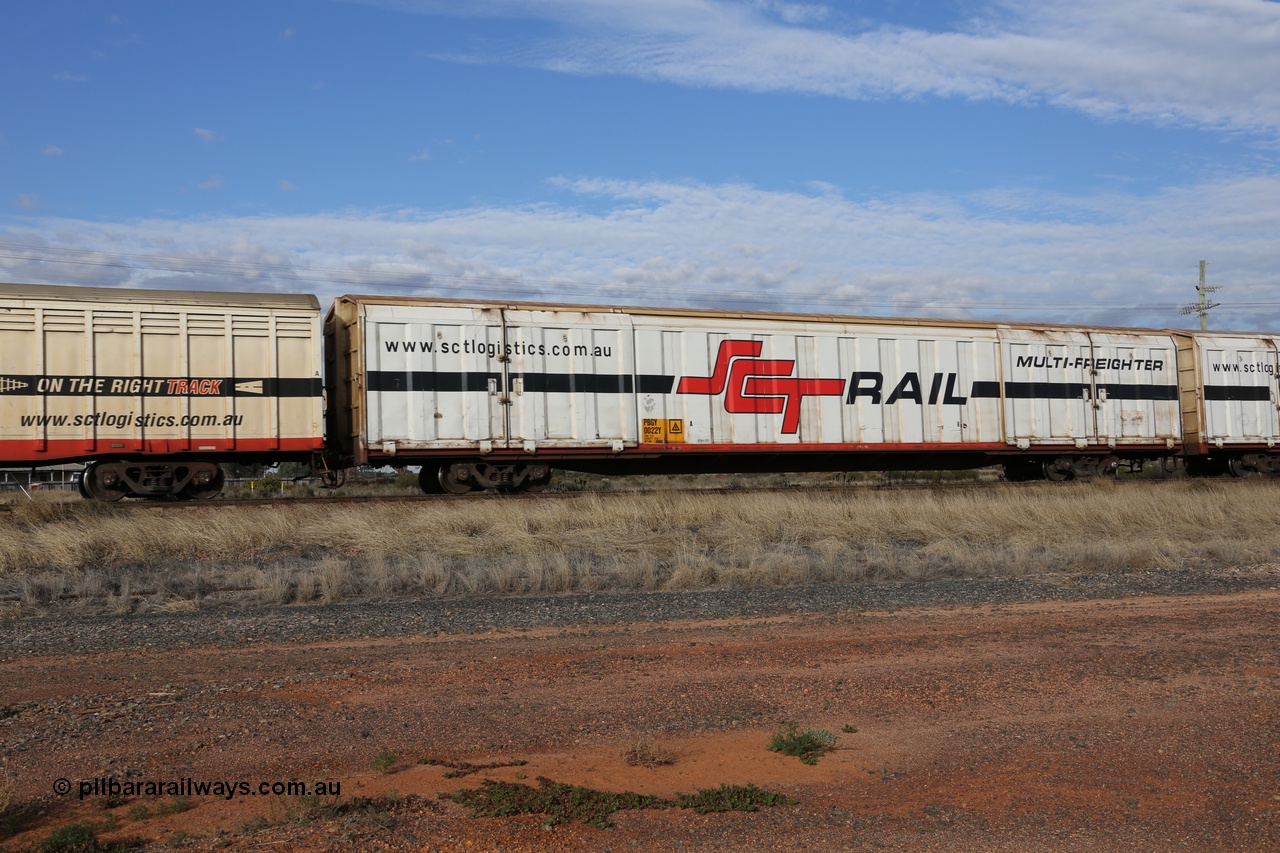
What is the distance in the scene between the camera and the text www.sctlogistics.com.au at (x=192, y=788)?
12.9ft

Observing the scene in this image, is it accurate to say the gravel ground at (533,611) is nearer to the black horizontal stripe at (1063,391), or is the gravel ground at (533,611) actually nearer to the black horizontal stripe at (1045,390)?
the black horizontal stripe at (1063,391)

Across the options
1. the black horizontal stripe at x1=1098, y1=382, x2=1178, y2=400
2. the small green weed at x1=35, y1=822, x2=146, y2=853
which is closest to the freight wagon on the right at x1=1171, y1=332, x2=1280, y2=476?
the black horizontal stripe at x1=1098, y1=382, x2=1178, y2=400

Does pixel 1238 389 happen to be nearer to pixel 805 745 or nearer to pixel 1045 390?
pixel 1045 390

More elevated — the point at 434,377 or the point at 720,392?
the point at 434,377

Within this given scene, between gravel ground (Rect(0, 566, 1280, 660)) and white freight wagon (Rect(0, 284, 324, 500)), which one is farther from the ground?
white freight wagon (Rect(0, 284, 324, 500))

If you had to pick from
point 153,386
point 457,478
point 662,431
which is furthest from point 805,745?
point 153,386

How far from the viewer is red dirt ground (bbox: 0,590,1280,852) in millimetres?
3650

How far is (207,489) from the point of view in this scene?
15.9m

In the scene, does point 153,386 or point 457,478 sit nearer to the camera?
point 153,386

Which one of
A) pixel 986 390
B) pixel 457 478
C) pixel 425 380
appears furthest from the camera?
pixel 986 390

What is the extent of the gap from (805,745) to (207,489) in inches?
Result: 550

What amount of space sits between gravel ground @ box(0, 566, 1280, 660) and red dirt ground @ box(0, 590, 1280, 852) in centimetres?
38

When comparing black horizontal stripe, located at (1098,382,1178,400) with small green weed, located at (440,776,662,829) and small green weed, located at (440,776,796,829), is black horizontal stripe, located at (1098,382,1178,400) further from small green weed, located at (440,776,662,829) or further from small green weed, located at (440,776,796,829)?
small green weed, located at (440,776,662,829)

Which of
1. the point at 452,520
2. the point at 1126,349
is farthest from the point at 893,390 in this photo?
the point at 452,520
